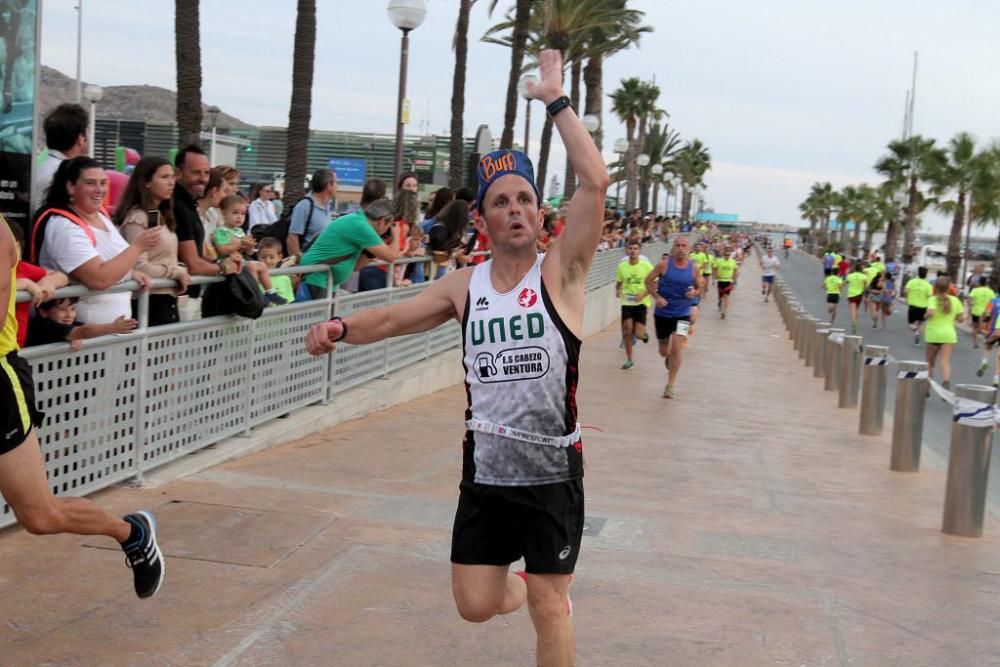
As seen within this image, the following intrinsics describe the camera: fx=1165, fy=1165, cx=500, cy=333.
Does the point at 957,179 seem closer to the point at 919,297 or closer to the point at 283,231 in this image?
the point at 919,297

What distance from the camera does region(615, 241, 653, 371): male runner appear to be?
17.8 meters

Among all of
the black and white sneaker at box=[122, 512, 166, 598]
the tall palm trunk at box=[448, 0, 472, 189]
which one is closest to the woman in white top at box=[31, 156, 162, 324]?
the black and white sneaker at box=[122, 512, 166, 598]

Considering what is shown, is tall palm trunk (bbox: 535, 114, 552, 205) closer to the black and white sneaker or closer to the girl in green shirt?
the girl in green shirt

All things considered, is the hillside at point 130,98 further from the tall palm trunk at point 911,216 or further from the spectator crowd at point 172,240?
the spectator crowd at point 172,240

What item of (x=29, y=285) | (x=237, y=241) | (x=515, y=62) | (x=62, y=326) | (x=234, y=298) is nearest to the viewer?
(x=29, y=285)

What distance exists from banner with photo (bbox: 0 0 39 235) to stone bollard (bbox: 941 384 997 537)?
19.5 feet

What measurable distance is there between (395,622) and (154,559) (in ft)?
3.38

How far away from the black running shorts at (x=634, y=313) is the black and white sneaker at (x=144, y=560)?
1379cm

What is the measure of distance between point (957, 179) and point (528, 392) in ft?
231

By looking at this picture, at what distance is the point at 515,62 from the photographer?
30.7 metres

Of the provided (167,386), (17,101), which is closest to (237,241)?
(167,386)

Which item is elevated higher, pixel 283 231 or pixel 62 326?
pixel 283 231

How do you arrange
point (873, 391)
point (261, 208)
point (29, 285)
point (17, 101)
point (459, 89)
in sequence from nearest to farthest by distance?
point (29, 285), point (17, 101), point (873, 391), point (261, 208), point (459, 89)

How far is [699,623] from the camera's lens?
16.9 ft
